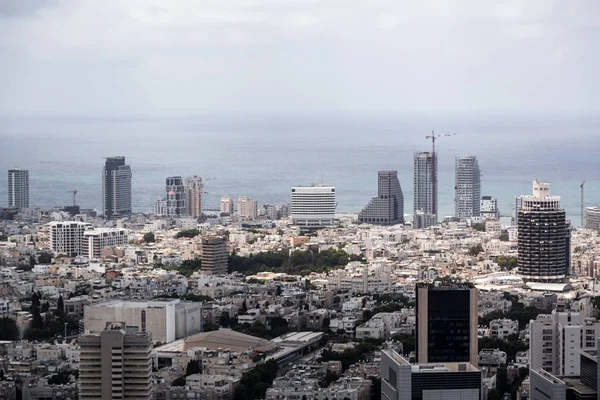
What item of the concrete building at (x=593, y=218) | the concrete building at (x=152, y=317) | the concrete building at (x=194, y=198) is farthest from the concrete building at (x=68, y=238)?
the concrete building at (x=152, y=317)

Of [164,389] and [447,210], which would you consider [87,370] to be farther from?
[447,210]

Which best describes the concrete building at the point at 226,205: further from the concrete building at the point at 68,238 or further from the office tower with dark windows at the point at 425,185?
the concrete building at the point at 68,238

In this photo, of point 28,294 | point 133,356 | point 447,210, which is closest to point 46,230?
point 28,294

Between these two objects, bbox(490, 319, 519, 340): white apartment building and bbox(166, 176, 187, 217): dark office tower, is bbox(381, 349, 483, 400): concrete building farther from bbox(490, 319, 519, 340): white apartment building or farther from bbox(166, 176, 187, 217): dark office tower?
bbox(166, 176, 187, 217): dark office tower

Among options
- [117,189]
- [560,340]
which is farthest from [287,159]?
[560,340]

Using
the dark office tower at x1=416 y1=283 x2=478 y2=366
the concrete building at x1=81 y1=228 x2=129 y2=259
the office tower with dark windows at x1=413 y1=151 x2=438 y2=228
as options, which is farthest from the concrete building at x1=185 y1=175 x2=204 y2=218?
the dark office tower at x1=416 y1=283 x2=478 y2=366

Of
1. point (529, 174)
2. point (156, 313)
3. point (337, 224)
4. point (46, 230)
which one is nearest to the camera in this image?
point (156, 313)

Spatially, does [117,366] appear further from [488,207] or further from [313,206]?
[488,207]
